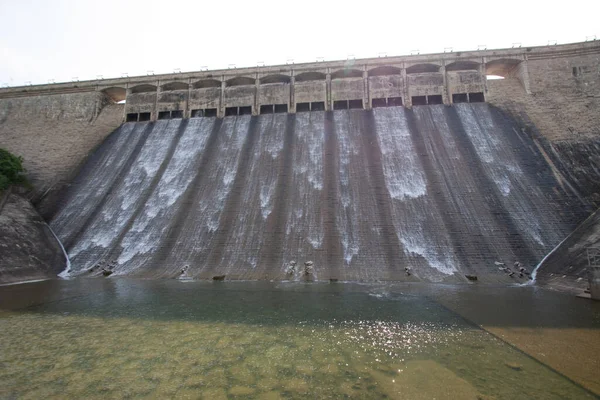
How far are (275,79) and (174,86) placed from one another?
1251 centimetres

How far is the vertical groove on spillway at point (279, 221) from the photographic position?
762 inches

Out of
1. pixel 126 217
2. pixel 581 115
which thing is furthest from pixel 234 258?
pixel 581 115

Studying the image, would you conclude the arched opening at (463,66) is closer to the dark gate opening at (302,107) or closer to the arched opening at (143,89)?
the dark gate opening at (302,107)

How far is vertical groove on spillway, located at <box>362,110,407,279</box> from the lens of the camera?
18675 mm

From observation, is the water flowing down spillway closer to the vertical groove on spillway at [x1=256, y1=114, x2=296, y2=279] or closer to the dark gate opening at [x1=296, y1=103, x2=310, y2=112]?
the vertical groove on spillway at [x1=256, y1=114, x2=296, y2=279]

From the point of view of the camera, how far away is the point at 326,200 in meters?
23.6

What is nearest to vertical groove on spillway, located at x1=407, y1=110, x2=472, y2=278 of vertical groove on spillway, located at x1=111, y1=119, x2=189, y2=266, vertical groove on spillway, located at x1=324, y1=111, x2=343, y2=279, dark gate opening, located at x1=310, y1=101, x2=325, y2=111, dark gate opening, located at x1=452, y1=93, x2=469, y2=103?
dark gate opening, located at x1=452, y1=93, x2=469, y2=103

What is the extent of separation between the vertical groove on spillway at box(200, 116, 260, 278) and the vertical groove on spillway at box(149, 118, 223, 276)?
2.27m

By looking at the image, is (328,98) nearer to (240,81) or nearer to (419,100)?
(419,100)

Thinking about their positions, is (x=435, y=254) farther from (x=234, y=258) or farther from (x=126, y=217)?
(x=126, y=217)

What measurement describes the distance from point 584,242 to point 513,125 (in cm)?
1459

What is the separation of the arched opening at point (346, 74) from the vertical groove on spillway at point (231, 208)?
36.1 ft

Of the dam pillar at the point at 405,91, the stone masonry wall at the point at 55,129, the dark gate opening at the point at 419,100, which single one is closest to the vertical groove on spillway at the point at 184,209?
the stone masonry wall at the point at 55,129

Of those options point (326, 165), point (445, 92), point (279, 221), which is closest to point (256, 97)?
point (326, 165)
